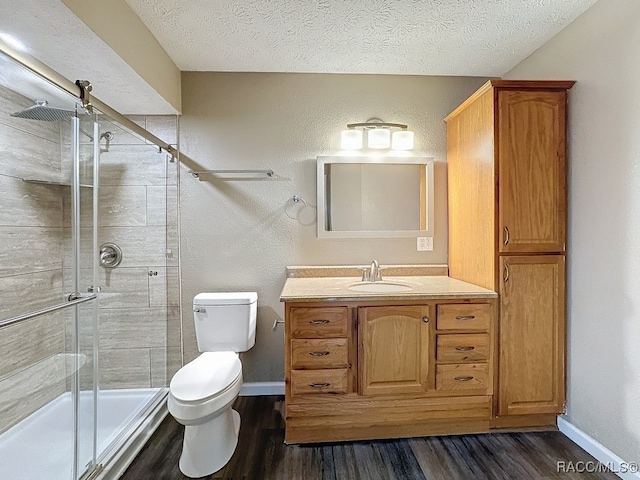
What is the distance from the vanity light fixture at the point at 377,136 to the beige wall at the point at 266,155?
8cm

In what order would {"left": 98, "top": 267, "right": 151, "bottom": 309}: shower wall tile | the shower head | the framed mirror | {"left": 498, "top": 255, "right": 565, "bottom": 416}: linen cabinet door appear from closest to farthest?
the shower head < {"left": 498, "top": 255, "right": 565, "bottom": 416}: linen cabinet door < {"left": 98, "top": 267, "right": 151, "bottom": 309}: shower wall tile < the framed mirror

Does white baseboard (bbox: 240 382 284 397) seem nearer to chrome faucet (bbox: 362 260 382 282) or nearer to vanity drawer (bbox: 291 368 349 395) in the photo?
vanity drawer (bbox: 291 368 349 395)

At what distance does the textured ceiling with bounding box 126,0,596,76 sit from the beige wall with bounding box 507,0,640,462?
9.8 inches

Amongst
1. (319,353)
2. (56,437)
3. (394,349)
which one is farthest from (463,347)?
(56,437)

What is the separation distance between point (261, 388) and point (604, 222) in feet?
7.77

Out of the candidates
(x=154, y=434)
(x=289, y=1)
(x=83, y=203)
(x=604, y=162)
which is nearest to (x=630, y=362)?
(x=604, y=162)

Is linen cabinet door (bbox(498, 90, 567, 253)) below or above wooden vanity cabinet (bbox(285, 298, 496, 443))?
above

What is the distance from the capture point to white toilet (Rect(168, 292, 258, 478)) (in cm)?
170

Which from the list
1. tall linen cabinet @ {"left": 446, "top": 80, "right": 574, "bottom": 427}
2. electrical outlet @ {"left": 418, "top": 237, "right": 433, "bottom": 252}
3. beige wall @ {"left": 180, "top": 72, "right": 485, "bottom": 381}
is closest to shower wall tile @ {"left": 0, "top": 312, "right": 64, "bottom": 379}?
beige wall @ {"left": 180, "top": 72, "right": 485, "bottom": 381}

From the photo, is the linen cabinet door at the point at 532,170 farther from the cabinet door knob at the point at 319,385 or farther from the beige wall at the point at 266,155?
the cabinet door knob at the point at 319,385

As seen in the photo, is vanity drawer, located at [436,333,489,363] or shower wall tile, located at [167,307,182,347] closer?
vanity drawer, located at [436,333,489,363]

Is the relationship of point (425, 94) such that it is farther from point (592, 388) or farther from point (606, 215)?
point (592, 388)

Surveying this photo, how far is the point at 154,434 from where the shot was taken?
2119 mm

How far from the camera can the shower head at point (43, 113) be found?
182 cm
